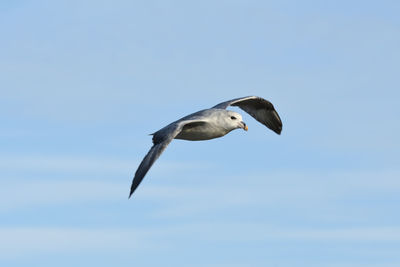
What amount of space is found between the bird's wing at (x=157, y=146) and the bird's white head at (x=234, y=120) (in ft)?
4.93

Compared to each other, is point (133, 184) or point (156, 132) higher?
point (156, 132)

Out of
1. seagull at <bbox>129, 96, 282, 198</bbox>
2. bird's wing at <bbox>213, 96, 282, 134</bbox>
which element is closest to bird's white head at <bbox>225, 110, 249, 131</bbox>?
seagull at <bbox>129, 96, 282, 198</bbox>

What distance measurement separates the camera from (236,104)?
2648cm

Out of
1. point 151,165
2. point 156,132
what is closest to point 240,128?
point 156,132

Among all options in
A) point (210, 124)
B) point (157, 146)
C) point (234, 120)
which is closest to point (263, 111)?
point (234, 120)

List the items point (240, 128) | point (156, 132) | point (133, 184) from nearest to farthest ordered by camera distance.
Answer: point (133, 184), point (156, 132), point (240, 128)

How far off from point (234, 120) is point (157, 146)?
379 cm

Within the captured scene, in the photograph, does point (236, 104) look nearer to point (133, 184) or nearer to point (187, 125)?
point (187, 125)

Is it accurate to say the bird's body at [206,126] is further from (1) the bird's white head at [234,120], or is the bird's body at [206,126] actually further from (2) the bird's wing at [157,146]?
(2) the bird's wing at [157,146]

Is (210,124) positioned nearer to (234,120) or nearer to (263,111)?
(234,120)

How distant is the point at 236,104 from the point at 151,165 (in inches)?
333

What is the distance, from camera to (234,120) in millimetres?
22422

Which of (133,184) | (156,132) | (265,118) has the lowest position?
(133,184)

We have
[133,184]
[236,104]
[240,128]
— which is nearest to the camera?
[133,184]
